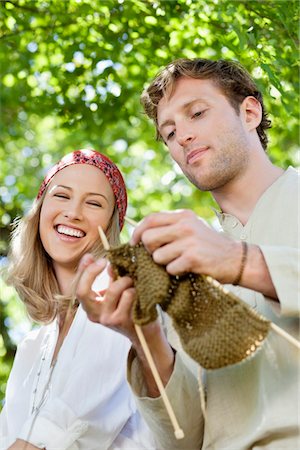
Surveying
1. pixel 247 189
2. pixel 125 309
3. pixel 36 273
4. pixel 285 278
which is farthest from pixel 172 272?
pixel 36 273

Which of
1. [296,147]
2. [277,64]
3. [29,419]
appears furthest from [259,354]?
[296,147]

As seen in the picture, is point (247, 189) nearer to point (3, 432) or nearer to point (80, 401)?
point (80, 401)

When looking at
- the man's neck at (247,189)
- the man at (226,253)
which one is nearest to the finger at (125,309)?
the man at (226,253)

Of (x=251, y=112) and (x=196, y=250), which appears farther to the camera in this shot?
(x=251, y=112)

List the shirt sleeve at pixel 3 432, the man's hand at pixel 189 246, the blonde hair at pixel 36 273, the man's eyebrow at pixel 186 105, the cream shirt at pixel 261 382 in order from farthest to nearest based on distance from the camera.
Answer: the blonde hair at pixel 36 273
the shirt sleeve at pixel 3 432
the man's eyebrow at pixel 186 105
the cream shirt at pixel 261 382
the man's hand at pixel 189 246

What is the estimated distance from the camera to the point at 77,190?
126 inches

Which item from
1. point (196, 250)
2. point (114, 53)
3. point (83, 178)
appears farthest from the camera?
point (114, 53)

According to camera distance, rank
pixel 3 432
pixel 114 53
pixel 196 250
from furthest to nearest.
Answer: pixel 114 53
pixel 3 432
pixel 196 250

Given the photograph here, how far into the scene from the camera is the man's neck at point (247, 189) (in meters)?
2.67

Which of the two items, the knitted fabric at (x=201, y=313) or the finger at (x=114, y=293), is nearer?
the knitted fabric at (x=201, y=313)

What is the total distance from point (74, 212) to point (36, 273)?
14.5 inches

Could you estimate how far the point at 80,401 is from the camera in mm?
2779

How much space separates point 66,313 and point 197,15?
2.39 metres

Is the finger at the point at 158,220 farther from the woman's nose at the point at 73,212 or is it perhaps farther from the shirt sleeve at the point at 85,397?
the woman's nose at the point at 73,212
